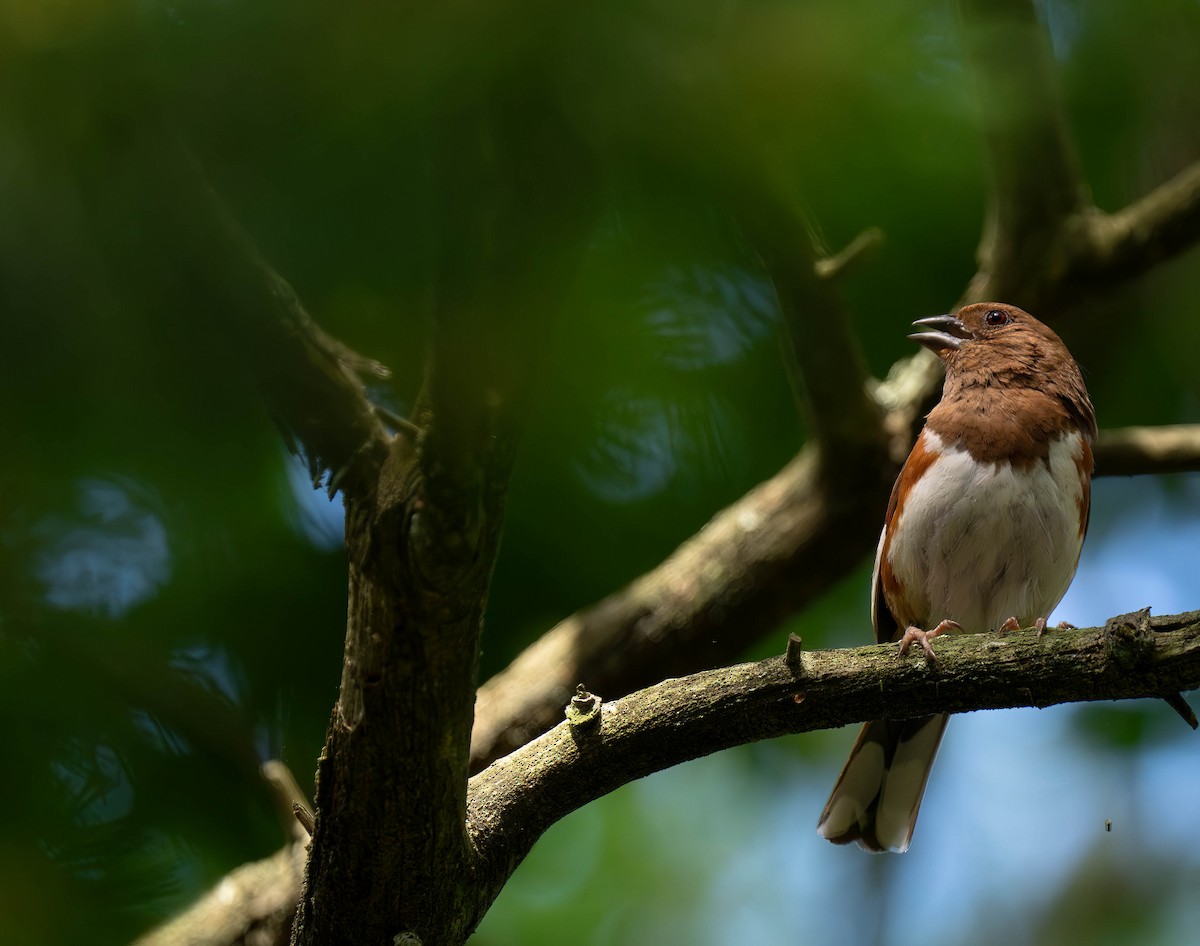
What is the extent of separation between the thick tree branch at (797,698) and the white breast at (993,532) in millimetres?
1423

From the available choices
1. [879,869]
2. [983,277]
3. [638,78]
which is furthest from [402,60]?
[879,869]

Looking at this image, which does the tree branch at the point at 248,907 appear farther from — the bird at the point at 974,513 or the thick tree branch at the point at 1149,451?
the thick tree branch at the point at 1149,451

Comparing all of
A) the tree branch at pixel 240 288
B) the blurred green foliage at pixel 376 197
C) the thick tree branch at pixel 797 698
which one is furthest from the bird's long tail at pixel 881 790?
the tree branch at pixel 240 288

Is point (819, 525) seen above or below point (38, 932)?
above

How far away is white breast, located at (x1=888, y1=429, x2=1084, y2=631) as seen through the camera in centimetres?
428

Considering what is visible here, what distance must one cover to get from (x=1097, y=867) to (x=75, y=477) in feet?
22.9

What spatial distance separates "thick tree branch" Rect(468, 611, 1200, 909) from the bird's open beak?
1739 millimetres

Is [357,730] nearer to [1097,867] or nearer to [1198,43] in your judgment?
[1198,43]

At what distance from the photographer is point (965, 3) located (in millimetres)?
1226

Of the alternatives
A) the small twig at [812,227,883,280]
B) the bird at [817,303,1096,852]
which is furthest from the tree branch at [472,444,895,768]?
the small twig at [812,227,883,280]

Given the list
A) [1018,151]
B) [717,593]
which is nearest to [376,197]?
[1018,151]

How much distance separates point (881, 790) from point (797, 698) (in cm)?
196

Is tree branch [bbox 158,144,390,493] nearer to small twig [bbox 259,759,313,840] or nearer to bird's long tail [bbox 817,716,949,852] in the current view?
small twig [bbox 259,759,313,840]

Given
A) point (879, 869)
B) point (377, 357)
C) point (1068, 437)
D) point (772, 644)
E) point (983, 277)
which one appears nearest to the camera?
point (377, 357)
